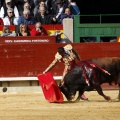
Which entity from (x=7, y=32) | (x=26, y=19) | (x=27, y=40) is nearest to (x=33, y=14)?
(x=26, y=19)

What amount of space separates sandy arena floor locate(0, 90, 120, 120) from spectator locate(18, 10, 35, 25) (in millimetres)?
2698

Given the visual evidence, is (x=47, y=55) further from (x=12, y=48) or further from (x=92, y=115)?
(x=92, y=115)

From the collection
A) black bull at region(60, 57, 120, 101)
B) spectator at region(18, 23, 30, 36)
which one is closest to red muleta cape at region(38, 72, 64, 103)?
black bull at region(60, 57, 120, 101)

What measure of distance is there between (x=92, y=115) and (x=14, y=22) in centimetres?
640

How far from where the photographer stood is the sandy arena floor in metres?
10.4

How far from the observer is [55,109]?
11.5m

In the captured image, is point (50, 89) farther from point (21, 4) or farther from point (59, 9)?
point (21, 4)

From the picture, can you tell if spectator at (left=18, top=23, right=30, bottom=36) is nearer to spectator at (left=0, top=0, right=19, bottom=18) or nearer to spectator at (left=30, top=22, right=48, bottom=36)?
spectator at (left=30, top=22, right=48, bottom=36)

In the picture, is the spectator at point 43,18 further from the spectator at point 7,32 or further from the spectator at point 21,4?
the spectator at point 7,32

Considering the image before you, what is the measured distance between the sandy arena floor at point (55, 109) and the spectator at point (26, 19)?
2.70 meters

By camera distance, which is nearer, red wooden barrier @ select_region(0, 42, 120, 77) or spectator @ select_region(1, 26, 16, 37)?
spectator @ select_region(1, 26, 16, 37)

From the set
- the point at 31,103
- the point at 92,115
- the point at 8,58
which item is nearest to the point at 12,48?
the point at 8,58

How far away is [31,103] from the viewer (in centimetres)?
1266

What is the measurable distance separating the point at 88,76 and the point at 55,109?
1324mm
